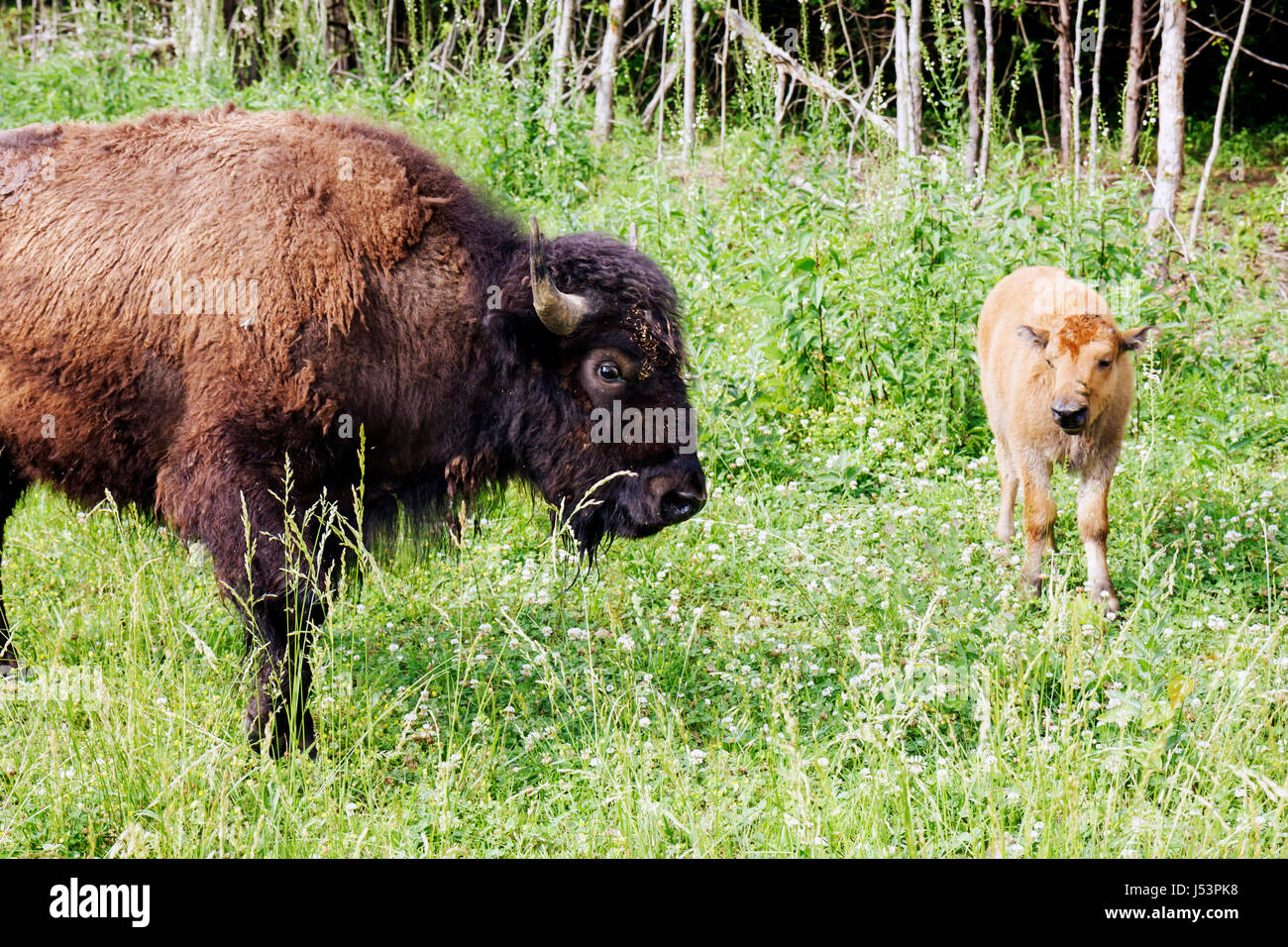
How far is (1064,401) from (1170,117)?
159 inches

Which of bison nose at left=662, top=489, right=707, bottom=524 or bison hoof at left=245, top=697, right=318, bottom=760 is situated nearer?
bison hoof at left=245, top=697, right=318, bottom=760

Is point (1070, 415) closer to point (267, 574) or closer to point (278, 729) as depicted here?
point (267, 574)

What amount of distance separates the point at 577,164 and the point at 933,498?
509 centimetres

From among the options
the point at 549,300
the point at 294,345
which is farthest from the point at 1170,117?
the point at 294,345

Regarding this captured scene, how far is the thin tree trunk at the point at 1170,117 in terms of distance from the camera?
745 cm

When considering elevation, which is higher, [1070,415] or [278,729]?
[1070,415]

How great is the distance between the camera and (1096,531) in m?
4.91

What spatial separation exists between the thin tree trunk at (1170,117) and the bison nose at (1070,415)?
3400mm

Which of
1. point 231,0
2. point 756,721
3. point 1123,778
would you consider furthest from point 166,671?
point 231,0

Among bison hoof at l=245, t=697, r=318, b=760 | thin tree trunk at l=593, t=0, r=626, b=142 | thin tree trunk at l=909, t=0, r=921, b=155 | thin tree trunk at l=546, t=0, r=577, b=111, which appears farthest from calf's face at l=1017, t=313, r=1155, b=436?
thin tree trunk at l=593, t=0, r=626, b=142

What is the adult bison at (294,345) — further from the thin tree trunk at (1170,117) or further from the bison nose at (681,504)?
the thin tree trunk at (1170,117)

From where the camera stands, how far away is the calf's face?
468 centimetres

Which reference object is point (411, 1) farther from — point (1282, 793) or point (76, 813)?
point (1282, 793)

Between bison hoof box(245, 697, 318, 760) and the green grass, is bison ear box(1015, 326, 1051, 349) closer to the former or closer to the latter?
the green grass
